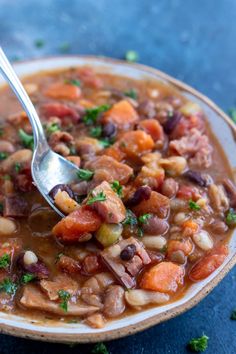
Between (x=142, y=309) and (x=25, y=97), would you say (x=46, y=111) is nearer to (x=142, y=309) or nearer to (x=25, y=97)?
(x=25, y=97)

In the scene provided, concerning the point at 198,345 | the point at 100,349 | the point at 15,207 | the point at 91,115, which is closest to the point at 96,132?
the point at 91,115

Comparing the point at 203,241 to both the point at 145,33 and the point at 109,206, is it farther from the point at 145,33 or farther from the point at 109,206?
the point at 145,33

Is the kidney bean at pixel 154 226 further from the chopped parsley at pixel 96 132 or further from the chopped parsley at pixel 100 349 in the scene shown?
the chopped parsley at pixel 96 132

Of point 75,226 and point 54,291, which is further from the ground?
point 75,226

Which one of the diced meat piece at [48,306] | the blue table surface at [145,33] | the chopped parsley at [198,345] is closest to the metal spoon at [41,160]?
the diced meat piece at [48,306]

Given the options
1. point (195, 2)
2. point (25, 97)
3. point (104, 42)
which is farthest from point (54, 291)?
point (195, 2)

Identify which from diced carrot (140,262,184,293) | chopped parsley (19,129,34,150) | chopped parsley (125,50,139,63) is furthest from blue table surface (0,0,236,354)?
diced carrot (140,262,184,293)
